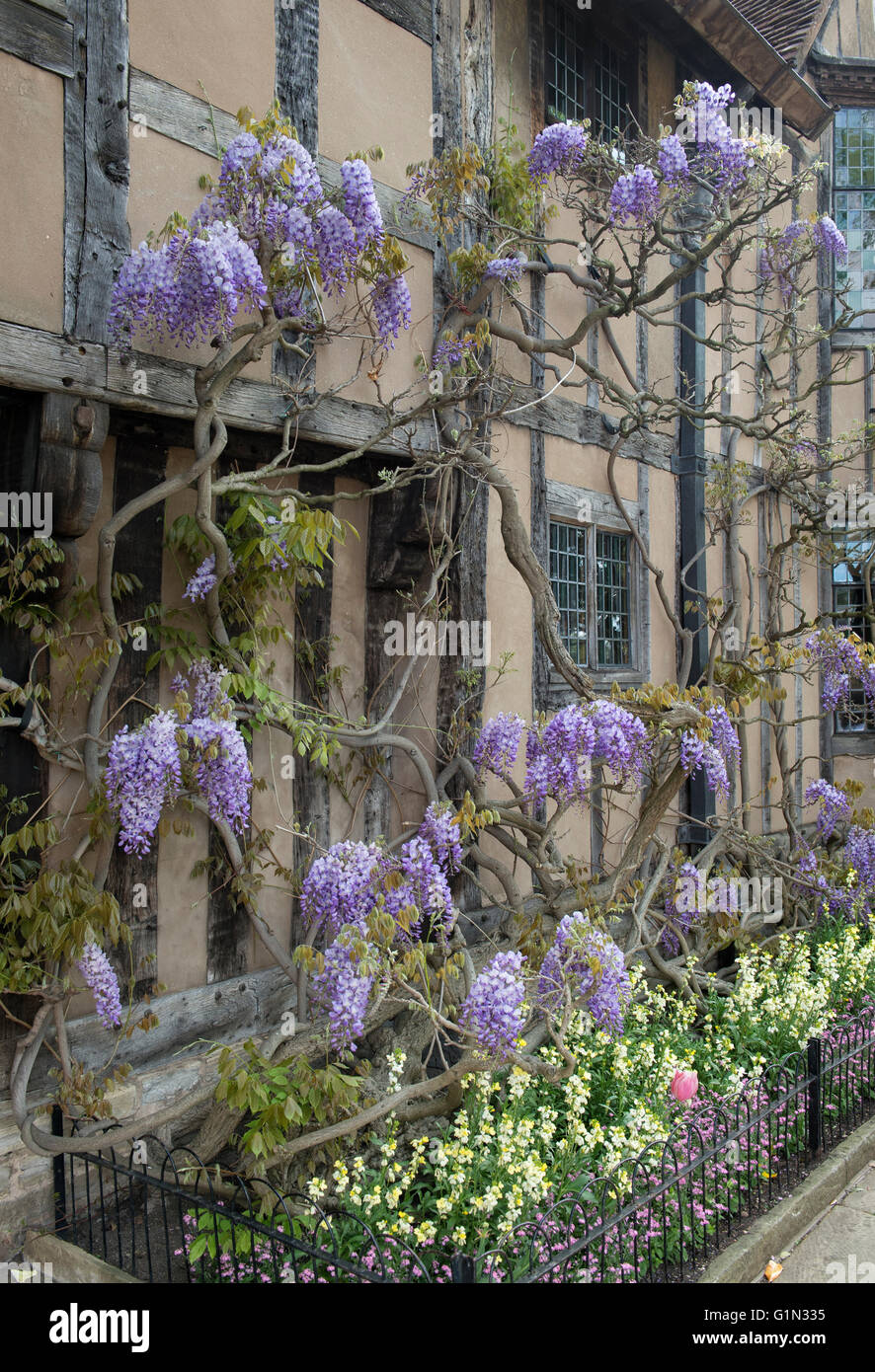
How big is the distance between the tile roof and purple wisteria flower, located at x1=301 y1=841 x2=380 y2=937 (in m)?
7.89

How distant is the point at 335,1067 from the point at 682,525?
17.4 ft

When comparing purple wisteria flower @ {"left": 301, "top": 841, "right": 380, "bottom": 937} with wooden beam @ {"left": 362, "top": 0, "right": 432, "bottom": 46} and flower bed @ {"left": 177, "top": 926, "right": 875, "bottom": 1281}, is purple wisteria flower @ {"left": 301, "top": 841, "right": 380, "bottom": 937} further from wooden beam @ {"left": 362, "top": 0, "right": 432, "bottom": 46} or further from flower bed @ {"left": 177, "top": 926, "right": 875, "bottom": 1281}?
wooden beam @ {"left": 362, "top": 0, "right": 432, "bottom": 46}

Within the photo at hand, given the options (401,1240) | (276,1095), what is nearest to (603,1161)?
(401,1240)

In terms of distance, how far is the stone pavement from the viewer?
4000 millimetres

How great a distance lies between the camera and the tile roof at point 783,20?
867 centimetres

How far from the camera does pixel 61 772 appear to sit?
3883 millimetres

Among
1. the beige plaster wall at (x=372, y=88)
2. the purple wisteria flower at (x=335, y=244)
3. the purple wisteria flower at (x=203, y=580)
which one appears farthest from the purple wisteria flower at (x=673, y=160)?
the purple wisteria flower at (x=203, y=580)

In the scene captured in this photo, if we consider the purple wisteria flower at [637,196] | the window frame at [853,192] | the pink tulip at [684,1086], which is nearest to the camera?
the pink tulip at [684,1086]

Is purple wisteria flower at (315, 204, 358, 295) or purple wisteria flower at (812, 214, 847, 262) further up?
purple wisteria flower at (812, 214, 847, 262)

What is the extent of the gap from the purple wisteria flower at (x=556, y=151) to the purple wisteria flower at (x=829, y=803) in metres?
4.43

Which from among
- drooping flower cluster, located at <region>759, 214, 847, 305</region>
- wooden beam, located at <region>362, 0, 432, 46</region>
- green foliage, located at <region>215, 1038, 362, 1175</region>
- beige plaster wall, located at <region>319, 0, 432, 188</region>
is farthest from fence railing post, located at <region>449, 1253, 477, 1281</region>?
drooping flower cluster, located at <region>759, 214, 847, 305</region>

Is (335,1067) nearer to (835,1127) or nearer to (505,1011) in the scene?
(505,1011)

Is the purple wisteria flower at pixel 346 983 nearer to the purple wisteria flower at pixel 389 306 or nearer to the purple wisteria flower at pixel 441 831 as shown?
the purple wisteria flower at pixel 441 831

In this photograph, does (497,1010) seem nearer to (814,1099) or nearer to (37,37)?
(814,1099)
